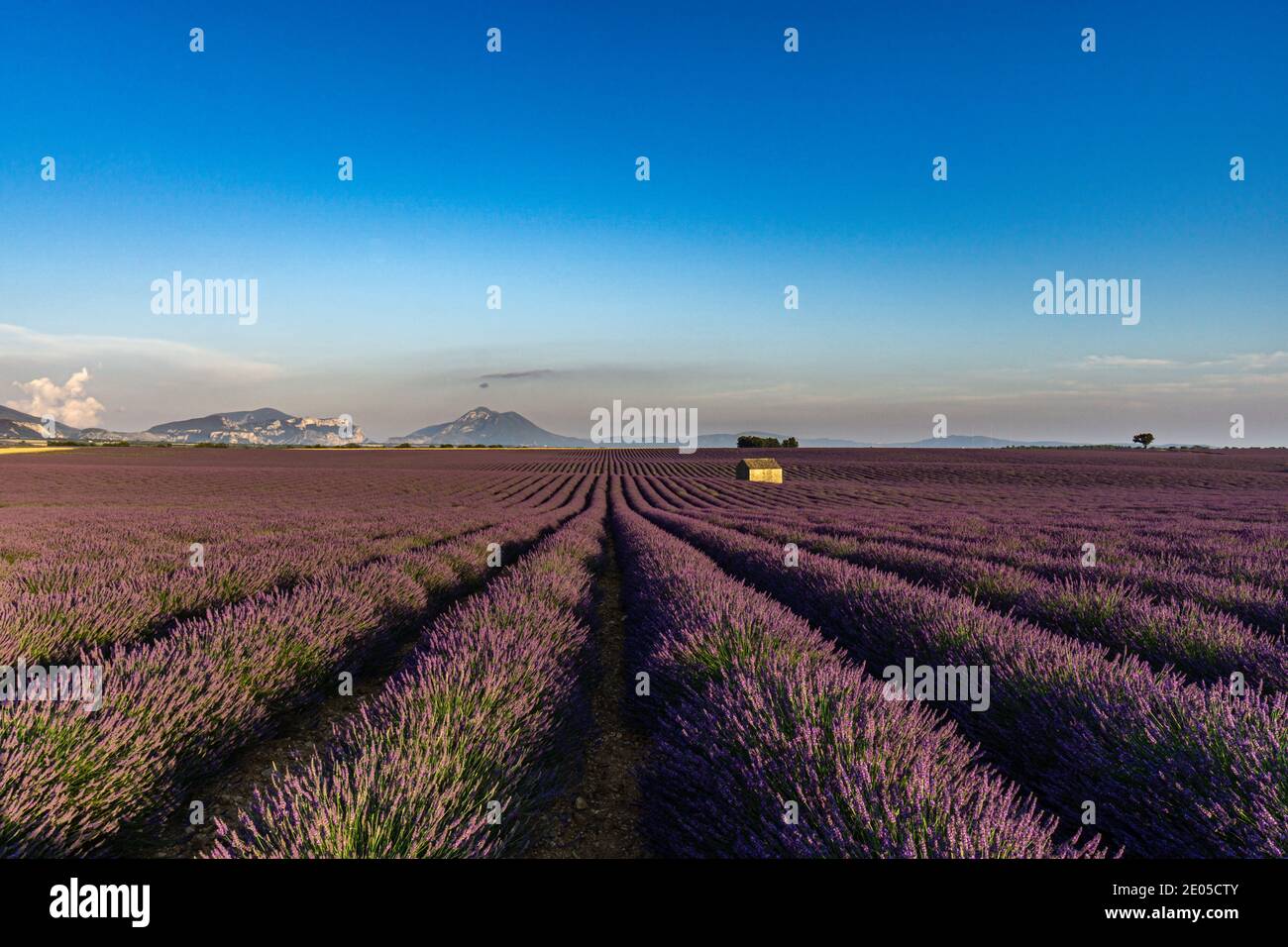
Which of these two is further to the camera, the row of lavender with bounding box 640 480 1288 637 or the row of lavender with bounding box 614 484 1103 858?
the row of lavender with bounding box 640 480 1288 637

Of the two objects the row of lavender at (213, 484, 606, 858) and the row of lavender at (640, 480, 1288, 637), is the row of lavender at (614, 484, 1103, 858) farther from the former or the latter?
the row of lavender at (640, 480, 1288, 637)

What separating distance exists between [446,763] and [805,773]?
121cm

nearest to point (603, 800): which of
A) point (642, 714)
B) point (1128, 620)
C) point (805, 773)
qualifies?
point (642, 714)

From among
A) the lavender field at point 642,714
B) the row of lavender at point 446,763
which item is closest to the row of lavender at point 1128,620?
the lavender field at point 642,714

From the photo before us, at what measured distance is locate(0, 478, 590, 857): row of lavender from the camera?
5.44 feet

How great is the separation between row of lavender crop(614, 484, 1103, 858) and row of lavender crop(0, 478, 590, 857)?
6.58ft

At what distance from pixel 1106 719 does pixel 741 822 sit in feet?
5.76

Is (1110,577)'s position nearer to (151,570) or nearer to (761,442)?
(151,570)

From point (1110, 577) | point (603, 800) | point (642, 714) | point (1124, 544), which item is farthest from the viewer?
point (1124, 544)

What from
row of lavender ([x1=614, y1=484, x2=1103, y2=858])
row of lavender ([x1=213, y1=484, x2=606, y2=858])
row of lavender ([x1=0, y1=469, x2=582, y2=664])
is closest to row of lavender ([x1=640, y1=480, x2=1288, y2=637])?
row of lavender ([x1=614, y1=484, x2=1103, y2=858])

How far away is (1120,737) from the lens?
2.03 meters

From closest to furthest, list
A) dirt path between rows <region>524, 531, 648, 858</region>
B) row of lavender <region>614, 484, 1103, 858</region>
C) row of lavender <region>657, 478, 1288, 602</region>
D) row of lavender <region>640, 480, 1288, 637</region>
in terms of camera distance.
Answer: row of lavender <region>614, 484, 1103, 858</region>, dirt path between rows <region>524, 531, 648, 858</region>, row of lavender <region>640, 480, 1288, 637</region>, row of lavender <region>657, 478, 1288, 602</region>

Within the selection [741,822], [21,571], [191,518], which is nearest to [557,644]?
[741,822]
